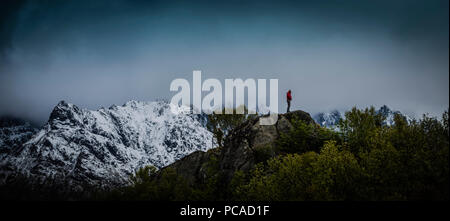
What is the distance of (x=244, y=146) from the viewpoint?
55.7m

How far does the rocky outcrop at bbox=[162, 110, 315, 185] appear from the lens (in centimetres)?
5453

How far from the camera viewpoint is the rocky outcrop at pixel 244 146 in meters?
54.5

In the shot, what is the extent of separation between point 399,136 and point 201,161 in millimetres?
41953

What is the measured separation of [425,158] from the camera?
34469mm

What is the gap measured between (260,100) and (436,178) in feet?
114

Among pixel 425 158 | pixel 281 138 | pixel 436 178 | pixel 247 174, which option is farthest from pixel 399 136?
pixel 247 174
